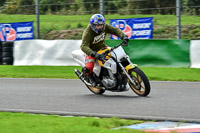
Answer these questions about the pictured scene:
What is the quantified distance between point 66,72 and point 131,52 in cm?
232

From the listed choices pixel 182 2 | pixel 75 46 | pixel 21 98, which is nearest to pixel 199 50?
pixel 182 2

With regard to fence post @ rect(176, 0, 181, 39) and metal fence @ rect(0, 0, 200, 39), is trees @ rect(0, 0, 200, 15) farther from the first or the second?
fence post @ rect(176, 0, 181, 39)

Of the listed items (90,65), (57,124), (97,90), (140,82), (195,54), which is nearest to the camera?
(57,124)

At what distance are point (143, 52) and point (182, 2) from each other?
273 cm

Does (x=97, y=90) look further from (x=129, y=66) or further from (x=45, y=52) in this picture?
(x=45, y=52)

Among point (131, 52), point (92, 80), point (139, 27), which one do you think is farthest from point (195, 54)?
point (92, 80)

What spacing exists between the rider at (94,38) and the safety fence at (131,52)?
4884 mm

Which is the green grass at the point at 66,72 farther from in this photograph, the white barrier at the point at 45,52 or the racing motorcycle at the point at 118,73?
the racing motorcycle at the point at 118,73

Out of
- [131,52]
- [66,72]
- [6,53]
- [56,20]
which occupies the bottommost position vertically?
[66,72]

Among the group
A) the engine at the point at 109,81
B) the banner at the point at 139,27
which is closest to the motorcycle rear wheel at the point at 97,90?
the engine at the point at 109,81

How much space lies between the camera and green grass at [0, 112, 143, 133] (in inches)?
195

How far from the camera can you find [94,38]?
8.15 meters

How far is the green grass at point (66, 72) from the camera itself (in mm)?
11141

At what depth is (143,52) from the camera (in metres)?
13.3
